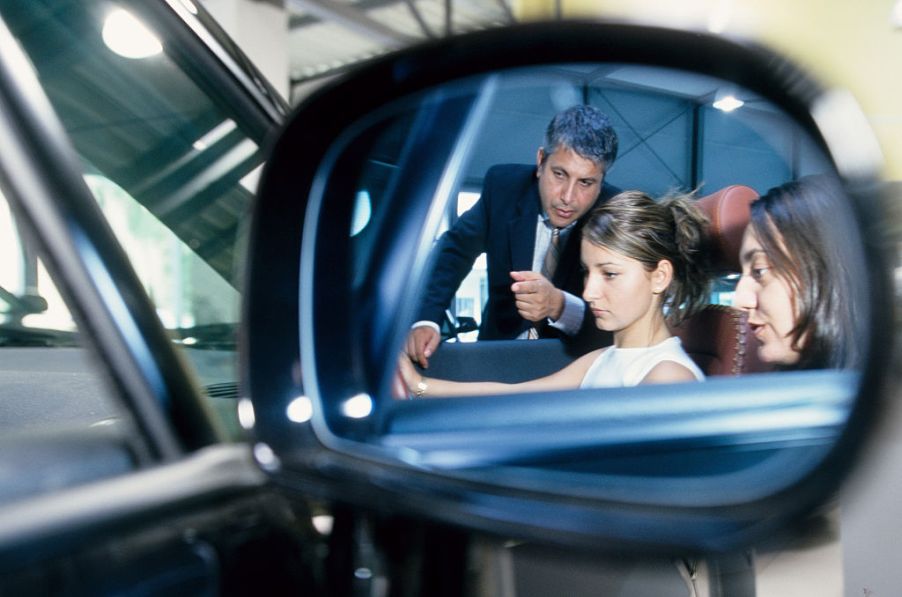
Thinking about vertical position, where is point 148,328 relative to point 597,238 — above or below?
below

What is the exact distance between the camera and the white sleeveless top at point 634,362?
1443 millimetres

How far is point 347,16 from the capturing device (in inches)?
448

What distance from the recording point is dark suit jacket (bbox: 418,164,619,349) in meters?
2.18

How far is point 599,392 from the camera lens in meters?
0.96

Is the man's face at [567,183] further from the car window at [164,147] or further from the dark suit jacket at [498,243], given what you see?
the car window at [164,147]

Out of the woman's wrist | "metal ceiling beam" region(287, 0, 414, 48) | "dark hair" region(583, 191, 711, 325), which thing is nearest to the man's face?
"dark hair" region(583, 191, 711, 325)

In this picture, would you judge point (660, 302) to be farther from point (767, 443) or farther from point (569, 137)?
point (767, 443)

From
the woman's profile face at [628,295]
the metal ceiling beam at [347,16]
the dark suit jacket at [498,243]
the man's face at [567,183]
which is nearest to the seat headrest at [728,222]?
the woman's profile face at [628,295]

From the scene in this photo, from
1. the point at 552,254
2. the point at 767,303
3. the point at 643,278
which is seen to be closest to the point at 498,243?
the point at 552,254

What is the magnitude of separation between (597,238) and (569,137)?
0.31 meters

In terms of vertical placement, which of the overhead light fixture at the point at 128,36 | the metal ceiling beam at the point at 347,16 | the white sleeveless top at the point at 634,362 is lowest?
the white sleeveless top at the point at 634,362

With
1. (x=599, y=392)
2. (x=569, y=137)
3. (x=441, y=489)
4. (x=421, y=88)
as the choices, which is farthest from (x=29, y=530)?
(x=569, y=137)

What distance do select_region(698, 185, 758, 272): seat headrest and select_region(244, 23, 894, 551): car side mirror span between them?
0.45m

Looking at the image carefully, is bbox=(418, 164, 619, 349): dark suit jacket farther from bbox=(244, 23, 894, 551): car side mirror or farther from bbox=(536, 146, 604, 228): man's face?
bbox=(244, 23, 894, 551): car side mirror
